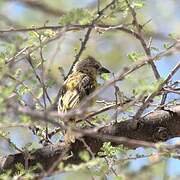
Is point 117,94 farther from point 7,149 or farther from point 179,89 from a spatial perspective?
point 7,149

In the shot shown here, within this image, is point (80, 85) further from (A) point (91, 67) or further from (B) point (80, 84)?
(A) point (91, 67)

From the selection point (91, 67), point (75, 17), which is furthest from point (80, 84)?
point (75, 17)

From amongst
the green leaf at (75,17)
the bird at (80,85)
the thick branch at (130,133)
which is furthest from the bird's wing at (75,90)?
the green leaf at (75,17)

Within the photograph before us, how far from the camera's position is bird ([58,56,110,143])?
5.37 meters

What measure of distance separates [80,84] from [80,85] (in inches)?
2.9

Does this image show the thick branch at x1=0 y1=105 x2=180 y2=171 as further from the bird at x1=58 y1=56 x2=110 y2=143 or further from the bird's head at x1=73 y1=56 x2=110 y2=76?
the bird's head at x1=73 y1=56 x2=110 y2=76

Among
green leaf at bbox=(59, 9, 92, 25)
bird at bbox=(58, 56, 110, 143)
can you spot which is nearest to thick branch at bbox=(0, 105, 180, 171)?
bird at bbox=(58, 56, 110, 143)

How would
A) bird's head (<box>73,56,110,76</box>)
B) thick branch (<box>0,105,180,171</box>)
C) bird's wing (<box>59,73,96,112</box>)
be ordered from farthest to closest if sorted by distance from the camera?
bird's head (<box>73,56,110,76</box>) < bird's wing (<box>59,73,96,112</box>) < thick branch (<box>0,105,180,171</box>)

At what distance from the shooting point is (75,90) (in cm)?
Answer: 570

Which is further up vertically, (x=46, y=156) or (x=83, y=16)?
(x=83, y=16)

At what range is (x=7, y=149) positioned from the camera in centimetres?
434

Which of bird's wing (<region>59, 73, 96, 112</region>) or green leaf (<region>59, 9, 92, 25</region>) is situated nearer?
→ green leaf (<region>59, 9, 92, 25</region>)

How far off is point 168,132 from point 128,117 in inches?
12.1

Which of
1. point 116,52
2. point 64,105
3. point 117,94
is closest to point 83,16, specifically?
point 117,94
